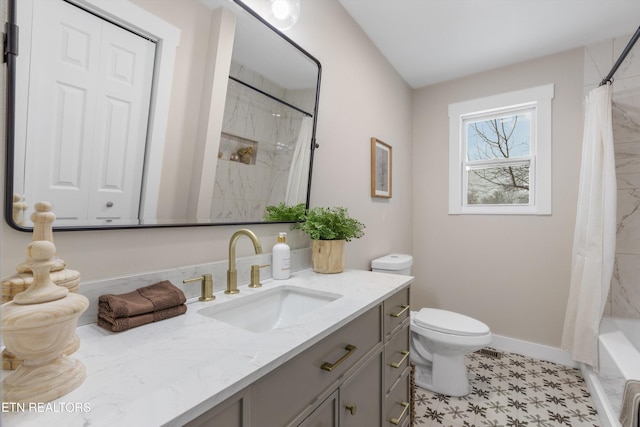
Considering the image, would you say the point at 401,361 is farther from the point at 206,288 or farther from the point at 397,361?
the point at 206,288

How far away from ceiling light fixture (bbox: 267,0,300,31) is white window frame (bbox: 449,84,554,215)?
2.04m

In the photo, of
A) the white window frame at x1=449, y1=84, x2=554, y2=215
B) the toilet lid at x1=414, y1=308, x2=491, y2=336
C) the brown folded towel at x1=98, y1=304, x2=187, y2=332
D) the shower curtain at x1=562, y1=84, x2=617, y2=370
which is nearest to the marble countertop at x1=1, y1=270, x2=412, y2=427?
the brown folded towel at x1=98, y1=304, x2=187, y2=332

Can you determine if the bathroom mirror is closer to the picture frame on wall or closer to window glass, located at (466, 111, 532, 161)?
the picture frame on wall

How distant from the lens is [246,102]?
1.30m

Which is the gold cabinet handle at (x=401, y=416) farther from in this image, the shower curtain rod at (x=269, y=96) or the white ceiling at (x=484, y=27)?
the white ceiling at (x=484, y=27)

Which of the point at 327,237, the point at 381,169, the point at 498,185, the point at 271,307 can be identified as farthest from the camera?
the point at 498,185

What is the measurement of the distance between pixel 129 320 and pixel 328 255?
91 cm

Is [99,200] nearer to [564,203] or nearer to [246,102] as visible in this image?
[246,102]

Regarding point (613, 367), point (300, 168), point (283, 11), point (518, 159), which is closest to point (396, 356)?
point (300, 168)

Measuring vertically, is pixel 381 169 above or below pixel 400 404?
above

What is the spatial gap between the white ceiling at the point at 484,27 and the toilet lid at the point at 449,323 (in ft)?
6.72

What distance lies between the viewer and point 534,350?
2.49 m

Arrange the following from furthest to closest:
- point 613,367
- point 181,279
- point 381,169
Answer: point 381,169 → point 613,367 → point 181,279

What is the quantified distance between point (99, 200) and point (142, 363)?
19.3 inches
